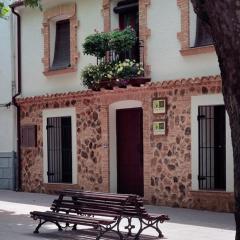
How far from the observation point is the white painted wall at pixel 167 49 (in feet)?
42.1

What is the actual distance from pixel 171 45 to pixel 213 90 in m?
1.70

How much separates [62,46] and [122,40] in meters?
3.57

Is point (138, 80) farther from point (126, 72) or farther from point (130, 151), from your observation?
point (130, 151)

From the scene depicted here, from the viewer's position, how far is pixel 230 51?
405 centimetres

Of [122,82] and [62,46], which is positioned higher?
[62,46]

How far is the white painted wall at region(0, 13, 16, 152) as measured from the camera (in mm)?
18094

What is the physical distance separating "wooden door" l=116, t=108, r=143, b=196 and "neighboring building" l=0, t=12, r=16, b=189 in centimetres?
447

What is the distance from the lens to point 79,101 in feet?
51.4

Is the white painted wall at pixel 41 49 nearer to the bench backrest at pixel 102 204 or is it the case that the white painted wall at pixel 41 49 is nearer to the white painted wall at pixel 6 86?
the white painted wall at pixel 6 86

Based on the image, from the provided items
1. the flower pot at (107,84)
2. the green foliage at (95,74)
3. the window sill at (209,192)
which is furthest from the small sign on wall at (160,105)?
the window sill at (209,192)

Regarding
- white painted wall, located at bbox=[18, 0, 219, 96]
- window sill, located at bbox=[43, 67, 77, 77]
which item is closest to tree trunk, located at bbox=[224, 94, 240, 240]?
white painted wall, located at bbox=[18, 0, 219, 96]

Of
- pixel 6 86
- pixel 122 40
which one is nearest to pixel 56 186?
pixel 6 86

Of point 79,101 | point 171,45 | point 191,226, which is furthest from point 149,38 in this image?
point 191,226

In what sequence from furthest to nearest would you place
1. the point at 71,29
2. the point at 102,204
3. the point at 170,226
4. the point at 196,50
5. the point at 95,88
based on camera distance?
the point at 71,29
the point at 95,88
the point at 196,50
the point at 170,226
the point at 102,204
